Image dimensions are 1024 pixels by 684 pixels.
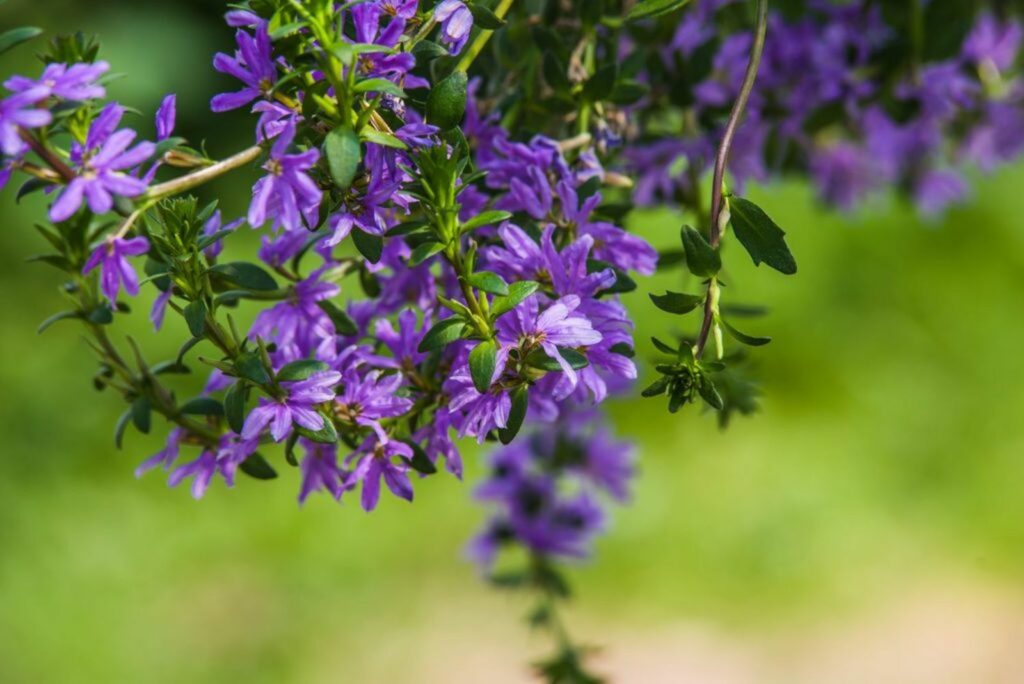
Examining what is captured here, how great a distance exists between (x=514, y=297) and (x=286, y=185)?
12cm

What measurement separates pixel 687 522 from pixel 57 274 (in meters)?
1.45

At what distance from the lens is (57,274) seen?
2635 mm

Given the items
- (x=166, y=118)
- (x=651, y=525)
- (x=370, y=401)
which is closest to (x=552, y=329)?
(x=370, y=401)

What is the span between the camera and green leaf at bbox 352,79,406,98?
54cm

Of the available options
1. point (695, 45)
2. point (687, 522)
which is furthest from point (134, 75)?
point (695, 45)

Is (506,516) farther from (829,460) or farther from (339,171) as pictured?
(829,460)

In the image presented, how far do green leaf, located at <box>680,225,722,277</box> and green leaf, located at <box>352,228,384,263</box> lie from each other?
16 cm

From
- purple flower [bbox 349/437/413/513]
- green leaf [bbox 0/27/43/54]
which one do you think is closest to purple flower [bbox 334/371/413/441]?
purple flower [bbox 349/437/413/513]

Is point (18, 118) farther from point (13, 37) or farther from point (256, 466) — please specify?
point (256, 466)

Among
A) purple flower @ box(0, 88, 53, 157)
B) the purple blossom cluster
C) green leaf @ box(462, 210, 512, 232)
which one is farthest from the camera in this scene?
the purple blossom cluster

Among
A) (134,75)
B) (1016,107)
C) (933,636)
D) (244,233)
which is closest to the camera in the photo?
(1016,107)

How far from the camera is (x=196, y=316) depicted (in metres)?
0.59

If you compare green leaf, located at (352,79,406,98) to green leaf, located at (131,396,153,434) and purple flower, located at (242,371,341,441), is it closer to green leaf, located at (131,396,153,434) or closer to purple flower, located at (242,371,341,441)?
purple flower, located at (242,371,341,441)

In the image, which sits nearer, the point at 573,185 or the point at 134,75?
the point at 573,185
